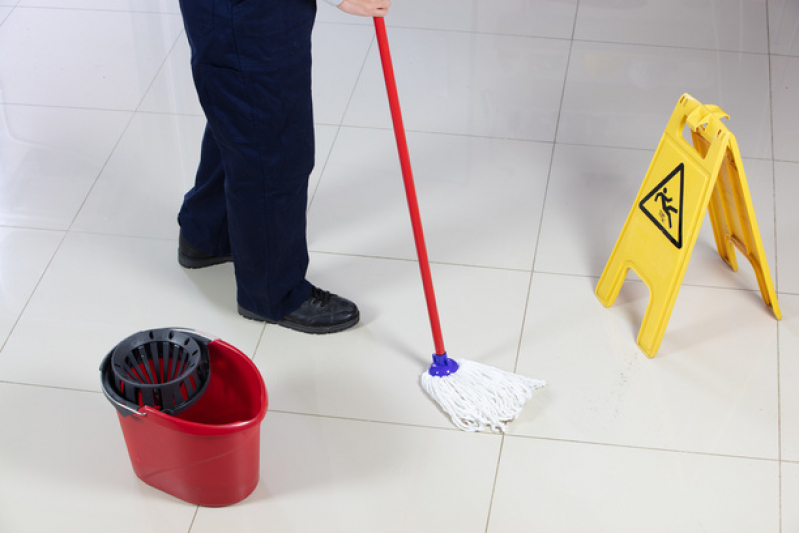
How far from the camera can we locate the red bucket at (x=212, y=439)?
1517 millimetres

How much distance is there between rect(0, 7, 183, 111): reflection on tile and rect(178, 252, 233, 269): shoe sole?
70 cm

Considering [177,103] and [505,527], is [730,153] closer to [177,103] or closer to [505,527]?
[505,527]

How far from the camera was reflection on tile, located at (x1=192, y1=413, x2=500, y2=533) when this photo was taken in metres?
1.66

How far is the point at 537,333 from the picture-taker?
201 centimetres

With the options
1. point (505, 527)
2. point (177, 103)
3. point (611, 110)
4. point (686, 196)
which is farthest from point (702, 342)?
point (177, 103)

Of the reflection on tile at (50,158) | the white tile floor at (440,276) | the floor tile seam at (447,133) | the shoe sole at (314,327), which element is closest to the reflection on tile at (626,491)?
the white tile floor at (440,276)

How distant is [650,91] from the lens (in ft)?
8.76

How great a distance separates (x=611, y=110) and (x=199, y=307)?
128 cm

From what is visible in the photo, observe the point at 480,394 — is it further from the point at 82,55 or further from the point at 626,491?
the point at 82,55

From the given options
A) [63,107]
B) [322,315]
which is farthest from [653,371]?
[63,107]

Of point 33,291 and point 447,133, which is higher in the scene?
point 447,133

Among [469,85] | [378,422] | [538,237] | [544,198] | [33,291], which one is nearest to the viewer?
[378,422]

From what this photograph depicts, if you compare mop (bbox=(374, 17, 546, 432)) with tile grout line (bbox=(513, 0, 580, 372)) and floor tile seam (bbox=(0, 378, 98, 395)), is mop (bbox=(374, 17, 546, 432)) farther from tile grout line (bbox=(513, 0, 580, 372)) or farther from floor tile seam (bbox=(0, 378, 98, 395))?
floor tile seam (bbox=(0, 378, 98, 395))

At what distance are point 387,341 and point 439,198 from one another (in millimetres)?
497
